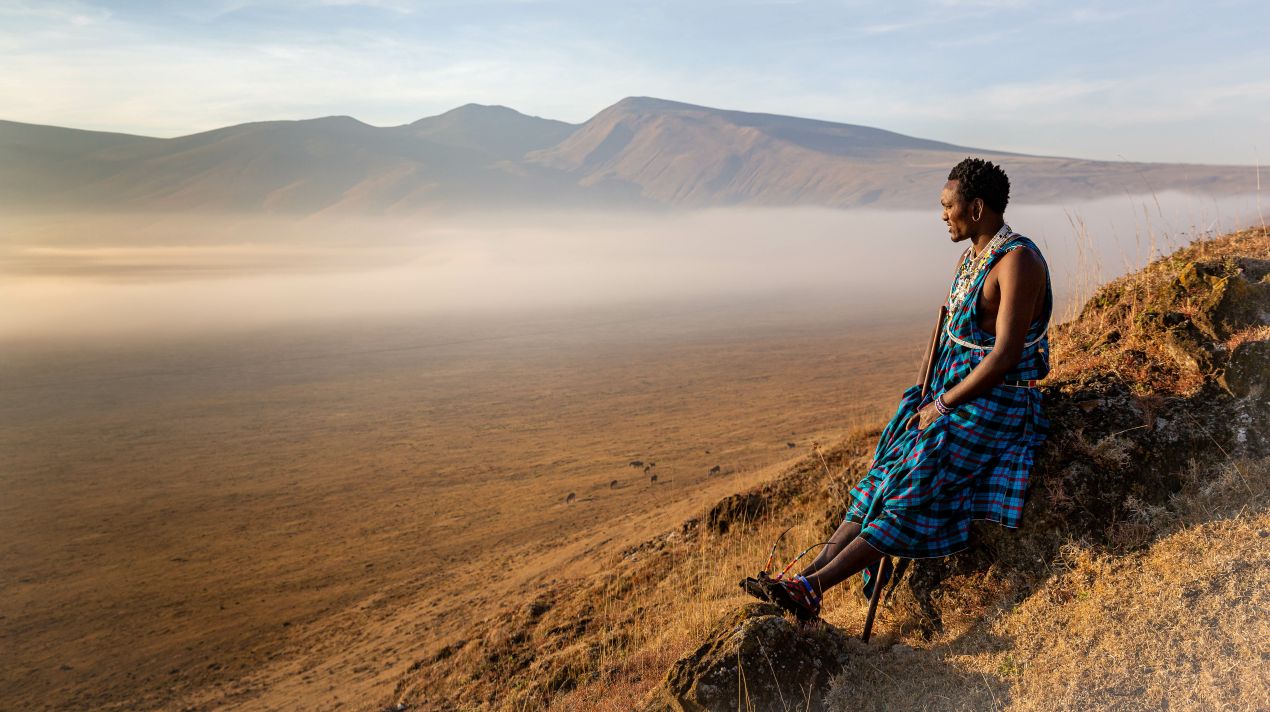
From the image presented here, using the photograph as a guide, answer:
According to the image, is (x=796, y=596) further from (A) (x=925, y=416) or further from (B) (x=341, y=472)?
(B) (x=341, y=472)

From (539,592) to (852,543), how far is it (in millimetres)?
4670

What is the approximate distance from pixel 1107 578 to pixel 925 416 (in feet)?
2.96

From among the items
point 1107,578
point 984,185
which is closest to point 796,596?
point 1107,578

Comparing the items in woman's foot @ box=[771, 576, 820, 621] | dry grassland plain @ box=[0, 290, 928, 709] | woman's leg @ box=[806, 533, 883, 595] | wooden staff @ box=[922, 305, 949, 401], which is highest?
wooden staff @ box=[922, 305, 949, 401]

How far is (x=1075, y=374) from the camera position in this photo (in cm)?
433

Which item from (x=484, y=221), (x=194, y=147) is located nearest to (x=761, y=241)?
(x=484, y=221)

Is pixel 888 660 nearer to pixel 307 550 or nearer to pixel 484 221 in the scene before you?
pixel 307 550

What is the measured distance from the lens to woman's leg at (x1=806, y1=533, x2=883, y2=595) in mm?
3318

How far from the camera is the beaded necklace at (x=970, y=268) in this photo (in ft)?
11.4

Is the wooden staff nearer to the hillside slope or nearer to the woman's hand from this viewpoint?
the woman's hand

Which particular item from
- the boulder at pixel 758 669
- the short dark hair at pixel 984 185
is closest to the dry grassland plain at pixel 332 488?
the boulder at pixel 758 669

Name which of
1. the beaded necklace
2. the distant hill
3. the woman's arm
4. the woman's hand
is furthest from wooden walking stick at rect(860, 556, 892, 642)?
the distant hill

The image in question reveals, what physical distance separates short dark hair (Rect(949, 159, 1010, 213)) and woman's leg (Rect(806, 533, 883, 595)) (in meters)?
1.57

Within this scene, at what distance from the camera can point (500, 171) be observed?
134m
